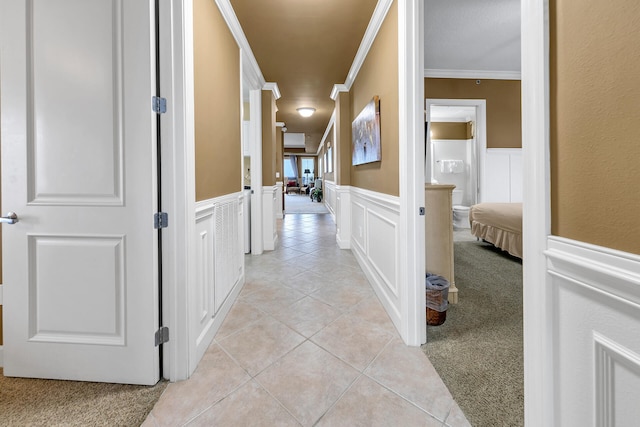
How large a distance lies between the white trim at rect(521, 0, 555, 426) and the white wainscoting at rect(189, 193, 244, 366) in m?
1.52

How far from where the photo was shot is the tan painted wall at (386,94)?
2.15m

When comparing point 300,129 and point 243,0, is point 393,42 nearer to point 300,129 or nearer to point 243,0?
point 243,0

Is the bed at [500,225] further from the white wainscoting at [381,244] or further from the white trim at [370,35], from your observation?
the white trim at [370,35]

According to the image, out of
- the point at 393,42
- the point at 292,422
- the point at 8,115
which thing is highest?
the point at 393,42

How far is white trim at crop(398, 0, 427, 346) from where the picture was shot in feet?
5.95

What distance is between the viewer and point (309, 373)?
5.19ft

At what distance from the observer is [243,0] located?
7.82 ft

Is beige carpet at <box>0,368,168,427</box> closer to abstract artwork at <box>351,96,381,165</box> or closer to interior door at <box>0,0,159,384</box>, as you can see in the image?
interior door at <box>0,0,159,384</box>

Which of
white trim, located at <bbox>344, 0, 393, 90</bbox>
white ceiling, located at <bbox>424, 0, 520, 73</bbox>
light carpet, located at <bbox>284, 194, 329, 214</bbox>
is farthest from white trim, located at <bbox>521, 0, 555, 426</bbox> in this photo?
light carpet, located at <bbox>284, 194, 329, 214</bbox>

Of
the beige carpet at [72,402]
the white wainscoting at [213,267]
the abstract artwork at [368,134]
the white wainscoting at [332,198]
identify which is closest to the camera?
the beige carpet at [72,402]

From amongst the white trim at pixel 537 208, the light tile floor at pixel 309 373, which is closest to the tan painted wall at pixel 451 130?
the light tile floor at pixel 309 373

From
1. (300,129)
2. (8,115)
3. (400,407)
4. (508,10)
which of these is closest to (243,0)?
(8,115)

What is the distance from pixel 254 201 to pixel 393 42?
2.70 metres

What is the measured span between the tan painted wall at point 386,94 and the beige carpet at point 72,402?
1.91 m
